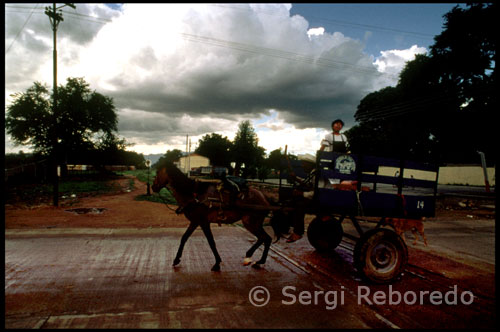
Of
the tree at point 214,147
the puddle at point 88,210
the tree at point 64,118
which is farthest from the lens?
the tree at point 214,147

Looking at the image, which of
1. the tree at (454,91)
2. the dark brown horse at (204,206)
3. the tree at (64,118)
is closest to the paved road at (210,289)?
the dark brown horse at (204,206)

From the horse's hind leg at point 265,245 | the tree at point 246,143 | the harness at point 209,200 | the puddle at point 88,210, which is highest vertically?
the tree at point 246,143

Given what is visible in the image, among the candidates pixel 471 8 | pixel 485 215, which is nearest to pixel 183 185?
pixel 485 215

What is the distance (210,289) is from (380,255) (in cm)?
306

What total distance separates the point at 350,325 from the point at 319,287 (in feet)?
3.78

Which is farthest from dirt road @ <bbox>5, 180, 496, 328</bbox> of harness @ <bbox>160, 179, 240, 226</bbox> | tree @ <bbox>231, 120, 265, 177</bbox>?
tree @ <bbox>231, 120, 265, 177</bbox>

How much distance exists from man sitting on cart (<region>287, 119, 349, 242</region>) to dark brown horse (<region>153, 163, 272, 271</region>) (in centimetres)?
60

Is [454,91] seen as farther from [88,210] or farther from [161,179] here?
Result: [88,210]

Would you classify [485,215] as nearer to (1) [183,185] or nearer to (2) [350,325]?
(2) [350,325]

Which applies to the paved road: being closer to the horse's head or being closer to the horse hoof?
the horse hoof

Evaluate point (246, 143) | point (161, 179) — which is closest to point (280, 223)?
point (161, 179)

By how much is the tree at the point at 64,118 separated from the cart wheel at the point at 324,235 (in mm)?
33715

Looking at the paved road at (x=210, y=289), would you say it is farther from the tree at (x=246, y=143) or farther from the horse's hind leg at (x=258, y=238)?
the tree at (x=246, y=143)

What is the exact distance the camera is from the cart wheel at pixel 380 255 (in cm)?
460
